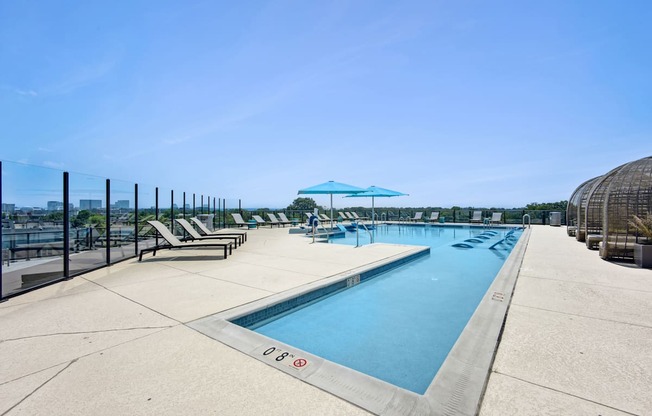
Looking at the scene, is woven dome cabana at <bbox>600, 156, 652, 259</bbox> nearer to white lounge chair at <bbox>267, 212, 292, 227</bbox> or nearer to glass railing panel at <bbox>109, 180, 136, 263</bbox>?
glass railing panel at <bbox>109, 180, 136, 263</bbox>

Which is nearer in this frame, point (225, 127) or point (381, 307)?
point (381, 307)

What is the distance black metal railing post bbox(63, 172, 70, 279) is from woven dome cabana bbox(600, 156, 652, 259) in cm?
961

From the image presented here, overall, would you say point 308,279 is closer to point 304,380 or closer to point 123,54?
point 304,380

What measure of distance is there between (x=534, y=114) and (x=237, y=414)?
13668mm

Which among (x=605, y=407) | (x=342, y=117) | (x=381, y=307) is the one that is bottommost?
(x=381, y=307)

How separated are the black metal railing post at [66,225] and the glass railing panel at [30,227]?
0.05 meters

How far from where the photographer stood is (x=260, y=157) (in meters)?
18.4

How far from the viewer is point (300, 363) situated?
198 centimetres

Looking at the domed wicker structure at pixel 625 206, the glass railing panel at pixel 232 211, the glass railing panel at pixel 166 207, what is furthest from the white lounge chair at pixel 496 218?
the glass railing panel at pixel 166 207

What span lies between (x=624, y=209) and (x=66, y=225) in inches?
403

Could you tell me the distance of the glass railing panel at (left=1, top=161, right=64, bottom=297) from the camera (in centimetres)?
365

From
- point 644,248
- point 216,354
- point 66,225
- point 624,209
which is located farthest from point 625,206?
point 66,225

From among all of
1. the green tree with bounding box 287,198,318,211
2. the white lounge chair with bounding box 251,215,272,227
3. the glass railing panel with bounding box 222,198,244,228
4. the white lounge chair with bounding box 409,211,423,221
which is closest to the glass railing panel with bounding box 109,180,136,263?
the glass railing panel with bounding box 222,198,244,228

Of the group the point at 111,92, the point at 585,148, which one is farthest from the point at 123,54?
the point at 585,148
